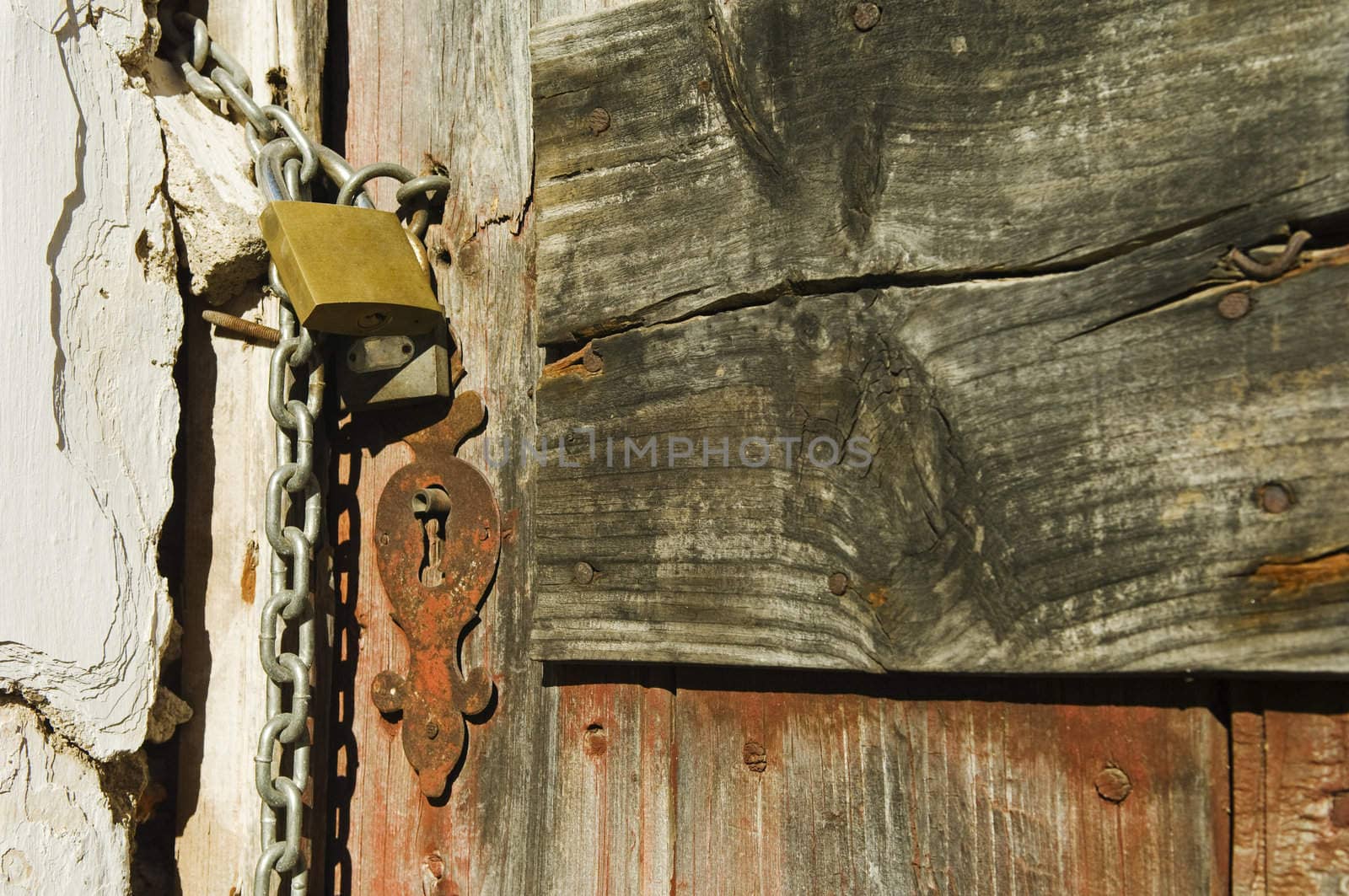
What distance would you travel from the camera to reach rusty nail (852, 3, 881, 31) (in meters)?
0.99

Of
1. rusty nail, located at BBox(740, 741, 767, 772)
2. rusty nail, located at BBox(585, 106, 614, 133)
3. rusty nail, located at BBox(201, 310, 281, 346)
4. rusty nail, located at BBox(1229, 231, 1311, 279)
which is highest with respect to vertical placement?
rusty nail, located at BBox(585, 106, 614, 133)

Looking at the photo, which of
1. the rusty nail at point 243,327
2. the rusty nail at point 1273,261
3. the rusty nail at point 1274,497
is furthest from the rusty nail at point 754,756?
the rusty nail at point 243,327

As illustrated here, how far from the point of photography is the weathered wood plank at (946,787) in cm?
90

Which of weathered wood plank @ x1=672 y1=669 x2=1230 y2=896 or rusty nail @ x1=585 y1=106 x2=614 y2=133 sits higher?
rusty nail @ x1=585 y1=106 x2=614 y2=133

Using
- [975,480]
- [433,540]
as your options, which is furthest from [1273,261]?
[433,540]

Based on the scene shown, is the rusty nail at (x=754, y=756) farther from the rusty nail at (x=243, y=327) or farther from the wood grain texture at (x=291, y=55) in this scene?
the wood grain texture at (x=291, y=55)

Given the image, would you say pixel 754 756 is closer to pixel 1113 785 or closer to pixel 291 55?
pixel 1113 785

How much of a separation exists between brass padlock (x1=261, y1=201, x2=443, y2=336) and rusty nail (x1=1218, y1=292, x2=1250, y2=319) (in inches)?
33.2

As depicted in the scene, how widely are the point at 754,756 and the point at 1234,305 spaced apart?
647mm

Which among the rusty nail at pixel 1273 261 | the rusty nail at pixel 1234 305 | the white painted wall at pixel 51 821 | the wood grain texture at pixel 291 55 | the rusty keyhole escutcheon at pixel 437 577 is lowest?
the white painted wall at pixel 51 821

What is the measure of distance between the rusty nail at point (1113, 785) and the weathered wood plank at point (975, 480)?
0.45 ft

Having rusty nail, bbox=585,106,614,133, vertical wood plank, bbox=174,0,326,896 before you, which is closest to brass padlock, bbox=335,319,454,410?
vertical wood plank, bbox=174,0,326,896

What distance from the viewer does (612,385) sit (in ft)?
3.68

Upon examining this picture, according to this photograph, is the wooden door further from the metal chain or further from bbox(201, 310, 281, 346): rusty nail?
bbox(201, 310, 281, 346): rusty nail
